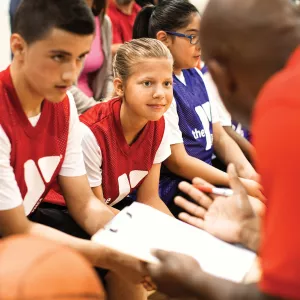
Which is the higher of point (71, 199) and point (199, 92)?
point (199, 92)

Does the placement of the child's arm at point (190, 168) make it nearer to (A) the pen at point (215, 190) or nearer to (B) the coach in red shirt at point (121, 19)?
(A) the pen at point (215, 190)

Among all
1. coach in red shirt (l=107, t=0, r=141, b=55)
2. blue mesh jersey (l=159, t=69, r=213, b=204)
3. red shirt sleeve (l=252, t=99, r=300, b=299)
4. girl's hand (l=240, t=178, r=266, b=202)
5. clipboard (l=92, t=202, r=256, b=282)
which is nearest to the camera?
red shirt sleeve (l=252, t=99, r=300, b=299)

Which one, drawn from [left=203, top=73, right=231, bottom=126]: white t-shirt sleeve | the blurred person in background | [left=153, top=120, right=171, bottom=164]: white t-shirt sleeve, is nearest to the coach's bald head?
[left=153, top=120, right=171, bottom=164]: white t-shirt sleeve

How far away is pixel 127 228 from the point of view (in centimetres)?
150

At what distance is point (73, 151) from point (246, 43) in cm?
81

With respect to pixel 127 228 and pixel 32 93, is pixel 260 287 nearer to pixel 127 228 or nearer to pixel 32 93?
pixel 127 228

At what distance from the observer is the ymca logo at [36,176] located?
1584mm

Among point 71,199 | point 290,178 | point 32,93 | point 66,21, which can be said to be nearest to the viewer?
point 290,178

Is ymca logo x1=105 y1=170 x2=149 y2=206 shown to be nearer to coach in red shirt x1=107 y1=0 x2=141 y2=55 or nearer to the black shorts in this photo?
the black shorts

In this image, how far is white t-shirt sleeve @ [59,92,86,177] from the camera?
1.72 meters

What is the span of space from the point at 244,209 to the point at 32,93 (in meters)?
0.68

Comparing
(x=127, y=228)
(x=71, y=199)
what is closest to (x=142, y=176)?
(x=71, y=199)

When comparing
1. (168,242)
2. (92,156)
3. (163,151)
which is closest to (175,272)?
(168,242)

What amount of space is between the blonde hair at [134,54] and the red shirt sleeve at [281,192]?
3.71 ft
